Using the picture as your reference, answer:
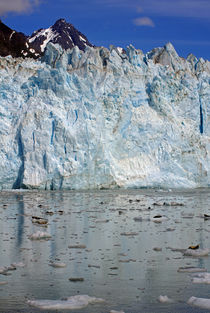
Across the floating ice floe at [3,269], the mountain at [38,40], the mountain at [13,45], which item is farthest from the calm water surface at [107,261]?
the mountain at [13,45]

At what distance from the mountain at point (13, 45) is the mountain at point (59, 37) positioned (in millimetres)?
4731

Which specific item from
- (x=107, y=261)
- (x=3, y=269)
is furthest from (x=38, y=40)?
(x=3, y=269)

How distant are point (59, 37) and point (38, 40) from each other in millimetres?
3567

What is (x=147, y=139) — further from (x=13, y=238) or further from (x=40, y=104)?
(x=13, y=238)

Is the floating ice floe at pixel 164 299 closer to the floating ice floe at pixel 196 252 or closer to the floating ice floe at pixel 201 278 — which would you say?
the floating ice floe at pixel 201 278

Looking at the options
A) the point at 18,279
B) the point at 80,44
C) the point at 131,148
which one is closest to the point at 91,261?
the point at 18,279

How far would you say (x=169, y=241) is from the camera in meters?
6.81

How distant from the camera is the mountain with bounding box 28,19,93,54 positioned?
54531 mm

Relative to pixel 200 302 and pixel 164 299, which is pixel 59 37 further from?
pixel 200 302

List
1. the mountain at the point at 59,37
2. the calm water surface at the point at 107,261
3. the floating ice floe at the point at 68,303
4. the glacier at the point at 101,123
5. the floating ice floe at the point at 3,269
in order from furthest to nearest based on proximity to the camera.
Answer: the mountain at the point at 59,37, the glacier at the point at 101,123, the floating ice floe at the point at 3,269, the calm water surface at the point at 107,261, the floating ice floe at the point at 68,303

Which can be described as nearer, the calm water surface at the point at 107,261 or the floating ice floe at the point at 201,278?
the calm water surface at the point at 107,261

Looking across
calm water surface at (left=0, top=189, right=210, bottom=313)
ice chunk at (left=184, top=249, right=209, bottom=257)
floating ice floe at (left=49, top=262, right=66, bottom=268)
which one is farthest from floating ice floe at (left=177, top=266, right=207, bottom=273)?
floating ice floe at (left=49, top=262, right=66, bottom=268)

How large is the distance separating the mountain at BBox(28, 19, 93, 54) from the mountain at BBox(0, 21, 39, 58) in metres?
4.73

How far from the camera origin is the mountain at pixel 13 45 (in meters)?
45.2
